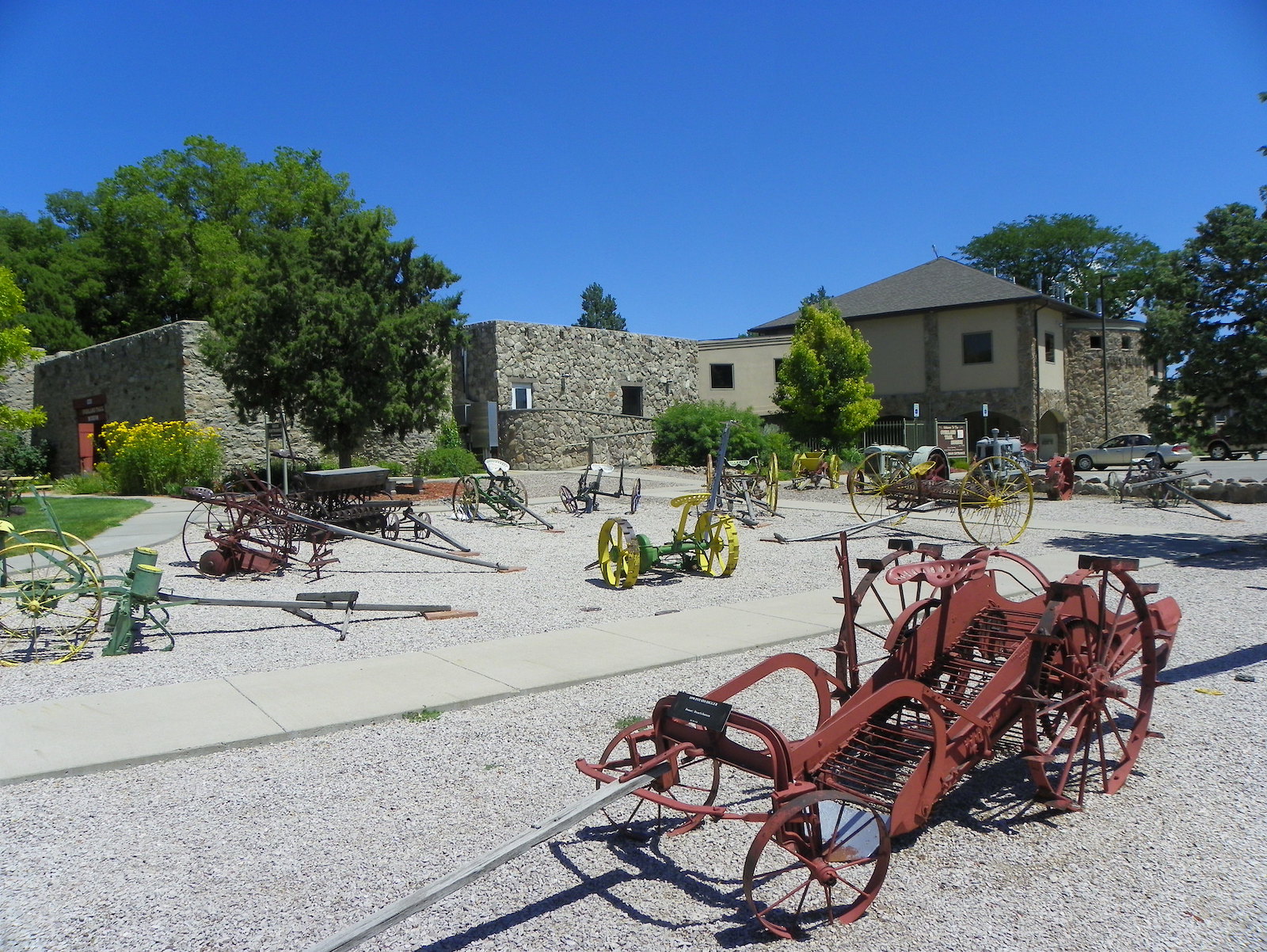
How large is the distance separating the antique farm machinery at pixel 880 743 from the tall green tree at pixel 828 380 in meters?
29.0

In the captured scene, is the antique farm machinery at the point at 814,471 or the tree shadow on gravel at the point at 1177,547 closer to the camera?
the tree shadow on gravel at the point at 1177,547

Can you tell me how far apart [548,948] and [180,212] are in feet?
149

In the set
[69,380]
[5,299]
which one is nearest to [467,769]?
[5,299]

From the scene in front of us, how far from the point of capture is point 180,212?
41.6 meters

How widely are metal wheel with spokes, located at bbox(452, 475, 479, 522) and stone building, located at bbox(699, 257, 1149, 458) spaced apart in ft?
71.9

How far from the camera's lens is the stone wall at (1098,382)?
40.3m

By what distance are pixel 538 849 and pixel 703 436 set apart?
91.7 feet

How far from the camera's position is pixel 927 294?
40.6 m

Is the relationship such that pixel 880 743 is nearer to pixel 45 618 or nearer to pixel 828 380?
pixel 45 618

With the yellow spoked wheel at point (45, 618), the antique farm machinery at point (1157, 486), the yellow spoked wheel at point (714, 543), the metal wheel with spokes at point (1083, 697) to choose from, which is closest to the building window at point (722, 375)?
the antique farm machinery at point (1157, 486)

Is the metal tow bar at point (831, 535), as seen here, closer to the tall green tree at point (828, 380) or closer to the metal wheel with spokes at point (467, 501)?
the metal wheel with spokes at point (467, 501)

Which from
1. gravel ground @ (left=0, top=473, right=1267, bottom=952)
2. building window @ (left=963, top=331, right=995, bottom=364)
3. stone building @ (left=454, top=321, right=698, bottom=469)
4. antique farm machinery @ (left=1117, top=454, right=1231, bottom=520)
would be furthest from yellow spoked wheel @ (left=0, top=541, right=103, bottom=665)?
building window @ (left=963, top=331, right=995, bottom=364)

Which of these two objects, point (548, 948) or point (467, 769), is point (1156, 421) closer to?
point (467, 769)

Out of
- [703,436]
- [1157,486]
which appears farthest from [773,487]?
[703,436]
